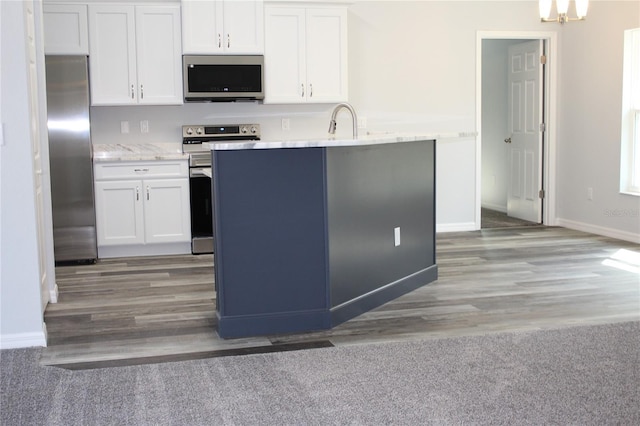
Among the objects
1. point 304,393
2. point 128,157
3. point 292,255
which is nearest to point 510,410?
point 304,393

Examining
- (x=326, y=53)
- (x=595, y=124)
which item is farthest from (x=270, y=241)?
(x=595, y=124)

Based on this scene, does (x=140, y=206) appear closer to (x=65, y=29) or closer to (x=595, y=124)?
(x=65, y=29)

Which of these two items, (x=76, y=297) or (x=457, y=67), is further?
(x=457, y=67)

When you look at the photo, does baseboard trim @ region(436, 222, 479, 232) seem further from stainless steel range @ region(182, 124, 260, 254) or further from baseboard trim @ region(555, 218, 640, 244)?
stainless steel range @ region(182, 124, 260, 254)

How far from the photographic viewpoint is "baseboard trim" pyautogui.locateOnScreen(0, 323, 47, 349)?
12.6 feet

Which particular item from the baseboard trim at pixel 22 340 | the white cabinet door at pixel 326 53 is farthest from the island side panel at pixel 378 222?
the white cabinet door at pixel 326 53

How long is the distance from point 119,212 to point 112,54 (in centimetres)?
136

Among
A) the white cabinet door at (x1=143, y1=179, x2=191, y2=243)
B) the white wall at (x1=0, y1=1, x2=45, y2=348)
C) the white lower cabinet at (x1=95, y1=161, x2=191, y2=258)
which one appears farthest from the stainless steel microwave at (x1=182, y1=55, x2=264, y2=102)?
the white wall at (x1=0, y1=1, x2=45, y2=348)

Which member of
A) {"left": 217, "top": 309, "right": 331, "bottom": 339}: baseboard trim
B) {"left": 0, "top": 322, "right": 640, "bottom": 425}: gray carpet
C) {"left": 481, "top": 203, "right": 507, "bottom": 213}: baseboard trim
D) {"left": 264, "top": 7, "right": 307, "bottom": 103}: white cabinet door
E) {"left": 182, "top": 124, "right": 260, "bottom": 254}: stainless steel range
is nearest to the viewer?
{"left": 0, "top": 322, "right": 640, "bottom": 425}: gray carpet

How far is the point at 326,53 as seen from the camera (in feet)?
22.7

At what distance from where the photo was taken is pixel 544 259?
20.0 ft

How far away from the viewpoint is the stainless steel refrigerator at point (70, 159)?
6238mm

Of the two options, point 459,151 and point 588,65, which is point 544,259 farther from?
point 588,65

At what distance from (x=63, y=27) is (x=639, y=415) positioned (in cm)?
536
